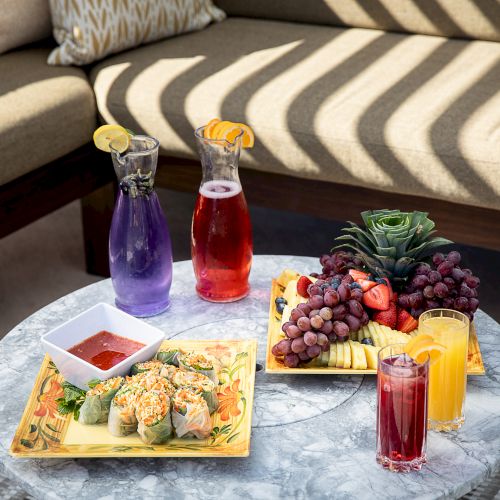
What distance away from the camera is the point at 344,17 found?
281 cm

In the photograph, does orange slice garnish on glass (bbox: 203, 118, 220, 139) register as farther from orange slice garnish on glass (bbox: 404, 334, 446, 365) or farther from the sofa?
the sofa

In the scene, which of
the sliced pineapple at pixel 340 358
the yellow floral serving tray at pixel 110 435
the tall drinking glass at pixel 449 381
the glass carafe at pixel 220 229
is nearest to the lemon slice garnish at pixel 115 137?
the glass carafe at pixel 220 229

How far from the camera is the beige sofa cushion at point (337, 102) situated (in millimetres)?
2143

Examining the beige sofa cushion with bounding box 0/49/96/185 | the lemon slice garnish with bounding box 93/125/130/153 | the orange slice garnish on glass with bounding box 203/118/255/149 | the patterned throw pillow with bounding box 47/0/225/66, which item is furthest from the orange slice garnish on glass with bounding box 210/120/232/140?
the patterned throw pillow with bounding box 47/0/225/66

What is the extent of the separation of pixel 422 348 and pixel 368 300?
26 cm

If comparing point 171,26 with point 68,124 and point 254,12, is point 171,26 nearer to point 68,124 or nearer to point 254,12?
point 254,12

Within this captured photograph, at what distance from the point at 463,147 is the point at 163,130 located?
780 mm

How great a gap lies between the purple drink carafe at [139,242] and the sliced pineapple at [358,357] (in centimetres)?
36

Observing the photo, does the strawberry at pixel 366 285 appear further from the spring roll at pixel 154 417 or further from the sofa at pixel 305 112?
the sofa at pixel 305 112

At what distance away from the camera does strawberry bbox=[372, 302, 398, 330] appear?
1449mm

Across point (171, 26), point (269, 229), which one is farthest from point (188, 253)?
point (171, 26)

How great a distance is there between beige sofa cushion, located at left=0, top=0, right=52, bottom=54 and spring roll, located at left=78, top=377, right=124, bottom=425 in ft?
5.36

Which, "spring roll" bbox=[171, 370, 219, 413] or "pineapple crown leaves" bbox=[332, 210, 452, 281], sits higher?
"pineapple crown leaves" bbox=[332, 210, 452, 281]

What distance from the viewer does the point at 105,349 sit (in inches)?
54.2
